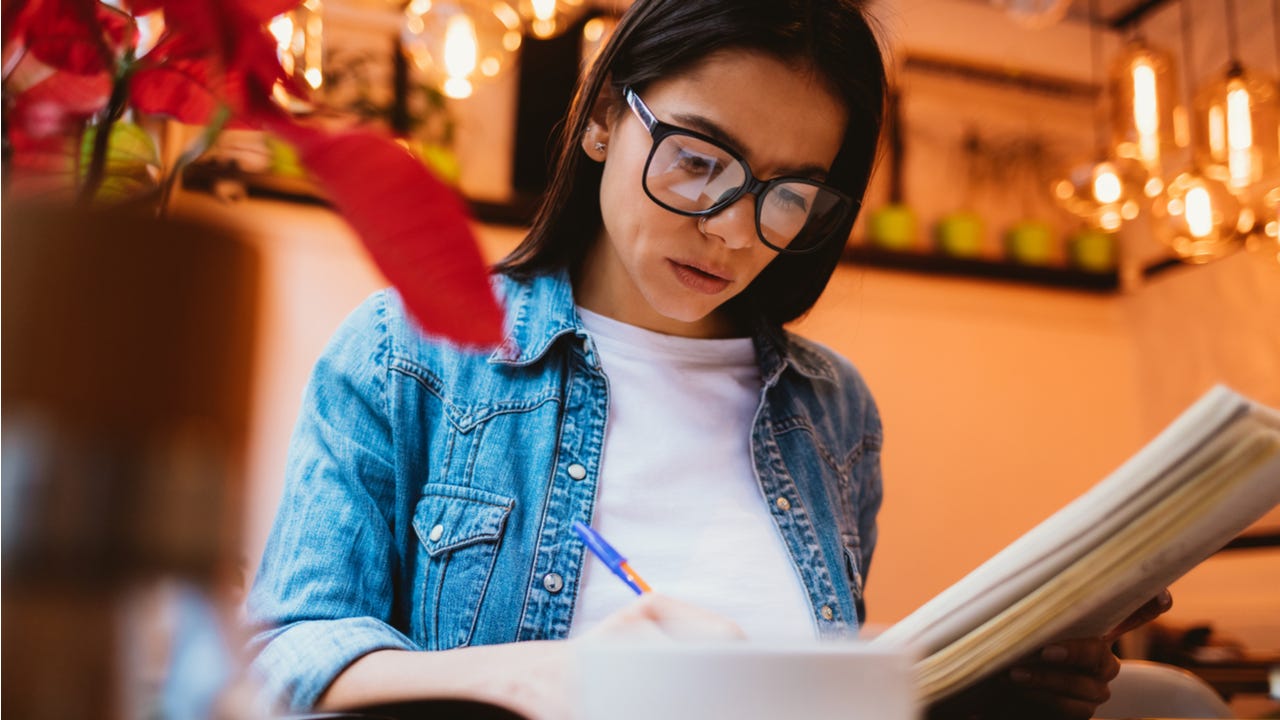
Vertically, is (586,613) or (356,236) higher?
(356,236)

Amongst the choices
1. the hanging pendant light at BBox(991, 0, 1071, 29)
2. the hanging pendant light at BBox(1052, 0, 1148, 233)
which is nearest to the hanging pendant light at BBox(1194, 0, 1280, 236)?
the hanging pendant light at BBox(1052, 0, 1148, 233)

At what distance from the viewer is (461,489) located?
91 cm

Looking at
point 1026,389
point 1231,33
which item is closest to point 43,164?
point 1026,389

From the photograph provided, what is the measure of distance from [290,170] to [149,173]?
2.1 inches

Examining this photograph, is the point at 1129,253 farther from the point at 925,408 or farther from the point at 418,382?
the point at 418,382

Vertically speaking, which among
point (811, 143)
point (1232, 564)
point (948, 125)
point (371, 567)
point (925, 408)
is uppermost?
point (948, 125)

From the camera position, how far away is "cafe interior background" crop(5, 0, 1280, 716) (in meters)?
3.31

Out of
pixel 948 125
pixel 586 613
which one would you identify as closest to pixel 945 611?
pixel 586 613

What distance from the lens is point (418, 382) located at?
0.94 meters

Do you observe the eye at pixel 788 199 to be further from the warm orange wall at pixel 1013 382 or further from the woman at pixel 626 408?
the warm orange wall at pixel 1013 382

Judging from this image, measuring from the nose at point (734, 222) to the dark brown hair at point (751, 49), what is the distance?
14 cm

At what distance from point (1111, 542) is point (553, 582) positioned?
21.1 inches

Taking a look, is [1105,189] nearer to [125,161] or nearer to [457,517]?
[457,517]

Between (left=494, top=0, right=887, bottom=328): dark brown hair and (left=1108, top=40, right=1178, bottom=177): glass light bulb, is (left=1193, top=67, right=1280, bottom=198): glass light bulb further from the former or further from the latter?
(left=494, top=0, right=887, bottom=328): dark brown hair
